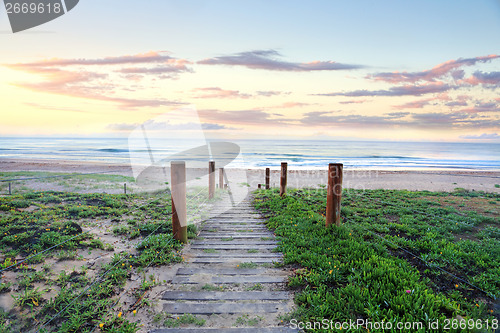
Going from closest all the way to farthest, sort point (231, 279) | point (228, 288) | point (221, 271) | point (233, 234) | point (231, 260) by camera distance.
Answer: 1. point (228, 288)
2. point (231, 279)
3. point (221, 271)
4. point (231, 260)
5. point (233, 234)

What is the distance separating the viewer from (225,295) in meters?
3.66

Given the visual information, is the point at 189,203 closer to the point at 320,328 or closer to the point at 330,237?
the point at 330,237

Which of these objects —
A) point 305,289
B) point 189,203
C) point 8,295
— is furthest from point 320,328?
point 189,203

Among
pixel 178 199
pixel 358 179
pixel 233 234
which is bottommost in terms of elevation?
pixel 358 179

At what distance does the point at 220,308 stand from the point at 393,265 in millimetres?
2728

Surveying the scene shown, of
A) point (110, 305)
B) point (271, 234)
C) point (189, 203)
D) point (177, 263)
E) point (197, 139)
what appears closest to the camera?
point (110, 305)

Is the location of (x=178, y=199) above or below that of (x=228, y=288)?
above

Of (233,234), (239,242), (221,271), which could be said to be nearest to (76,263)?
(221,271)

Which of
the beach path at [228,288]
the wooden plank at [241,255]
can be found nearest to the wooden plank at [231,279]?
the beach path at [228,288]

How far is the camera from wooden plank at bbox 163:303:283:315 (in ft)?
10.8

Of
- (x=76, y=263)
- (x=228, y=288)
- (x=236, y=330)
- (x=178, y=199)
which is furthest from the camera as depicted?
(x=178, y=199)

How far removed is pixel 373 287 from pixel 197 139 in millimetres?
6518

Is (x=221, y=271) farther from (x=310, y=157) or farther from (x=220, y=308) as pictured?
(x=310, y=157)

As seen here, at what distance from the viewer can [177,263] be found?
4.72m
